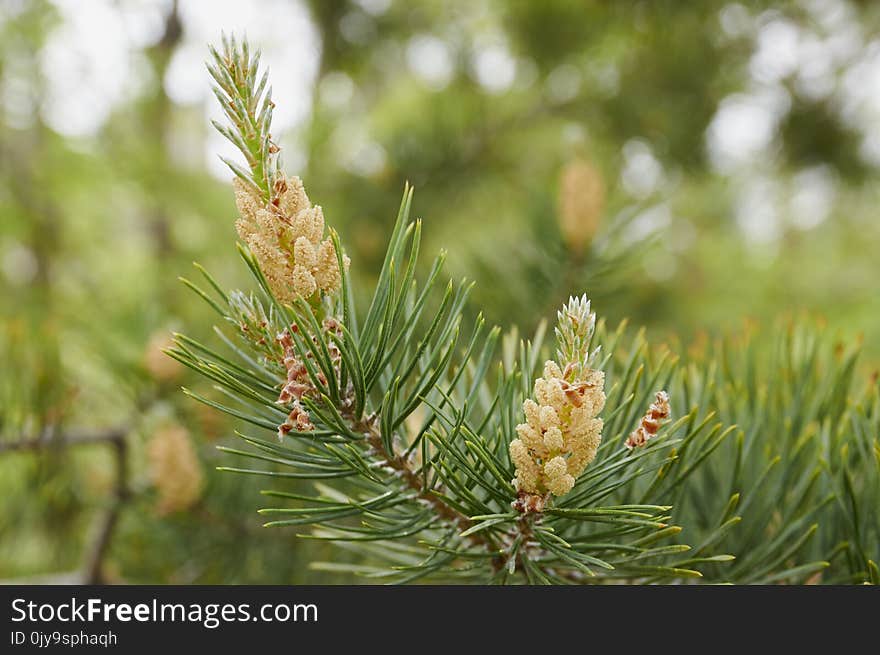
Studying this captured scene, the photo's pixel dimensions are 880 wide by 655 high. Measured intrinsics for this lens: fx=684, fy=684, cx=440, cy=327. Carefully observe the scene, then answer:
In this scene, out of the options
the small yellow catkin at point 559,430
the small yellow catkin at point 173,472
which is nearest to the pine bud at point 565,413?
the small yellow catkin at point 559,430

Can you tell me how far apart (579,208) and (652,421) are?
0.41 metres

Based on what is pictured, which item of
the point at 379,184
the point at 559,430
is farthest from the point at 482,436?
the point at 379,184

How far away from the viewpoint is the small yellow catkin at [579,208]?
24.2 inches

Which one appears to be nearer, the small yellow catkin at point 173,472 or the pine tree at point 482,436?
the pine tree at point 482,436

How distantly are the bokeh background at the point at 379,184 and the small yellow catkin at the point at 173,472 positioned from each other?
0.01m

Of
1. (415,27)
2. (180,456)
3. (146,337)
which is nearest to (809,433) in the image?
(180,456)

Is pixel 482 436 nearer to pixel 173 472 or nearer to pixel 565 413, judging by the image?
pixel 565 413

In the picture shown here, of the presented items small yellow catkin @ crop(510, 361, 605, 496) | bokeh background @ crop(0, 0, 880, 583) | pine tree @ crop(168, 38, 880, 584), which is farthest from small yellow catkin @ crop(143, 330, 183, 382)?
small yellow catkin @ crop(510, 361, 605, 496)

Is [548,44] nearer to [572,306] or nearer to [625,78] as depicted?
[625,78]

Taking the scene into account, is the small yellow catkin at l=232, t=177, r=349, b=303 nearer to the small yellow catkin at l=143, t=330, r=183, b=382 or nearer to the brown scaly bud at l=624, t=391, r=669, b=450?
the brown scaly bud at l=624, t=391, r=669, b=450

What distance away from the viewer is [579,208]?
61cm

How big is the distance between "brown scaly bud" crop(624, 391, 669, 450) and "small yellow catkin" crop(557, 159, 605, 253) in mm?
403

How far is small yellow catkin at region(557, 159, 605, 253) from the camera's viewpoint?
61 cm

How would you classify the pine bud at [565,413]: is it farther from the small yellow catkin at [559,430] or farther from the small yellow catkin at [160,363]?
the small yellow catkin at [160,363]
